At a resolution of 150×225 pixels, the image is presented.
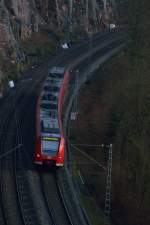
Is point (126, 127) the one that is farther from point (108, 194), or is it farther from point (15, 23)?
point (15, 23)

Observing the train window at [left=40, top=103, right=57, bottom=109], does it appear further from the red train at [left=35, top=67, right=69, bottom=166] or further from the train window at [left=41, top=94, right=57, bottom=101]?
the train window at [left=41, top=94, right=57, bottom=101]

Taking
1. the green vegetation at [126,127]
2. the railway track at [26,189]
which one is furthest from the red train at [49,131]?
the green vegetation at [126,127]

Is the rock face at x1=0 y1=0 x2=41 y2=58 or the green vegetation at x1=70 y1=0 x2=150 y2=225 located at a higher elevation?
the rock face at x1=0 y1=0 x2=41 y2=58

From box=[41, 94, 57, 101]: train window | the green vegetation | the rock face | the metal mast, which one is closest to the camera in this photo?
the metal mast

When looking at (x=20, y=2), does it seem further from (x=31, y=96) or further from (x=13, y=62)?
(x=31, y=96)

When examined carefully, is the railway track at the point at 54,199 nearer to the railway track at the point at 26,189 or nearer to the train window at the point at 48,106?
the railway track at the point at 26,189

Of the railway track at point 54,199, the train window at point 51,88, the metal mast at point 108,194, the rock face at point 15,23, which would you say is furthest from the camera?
the rock face at point 15,23

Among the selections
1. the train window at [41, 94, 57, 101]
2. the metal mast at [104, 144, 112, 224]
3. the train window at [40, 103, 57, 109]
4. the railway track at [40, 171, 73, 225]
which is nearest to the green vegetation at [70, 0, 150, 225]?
the metal mast at [104, 144, 112, 224]

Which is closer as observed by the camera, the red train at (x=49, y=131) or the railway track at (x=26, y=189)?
the railway track at (x=26, y=189)

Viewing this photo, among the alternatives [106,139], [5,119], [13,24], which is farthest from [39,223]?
[13,24]
